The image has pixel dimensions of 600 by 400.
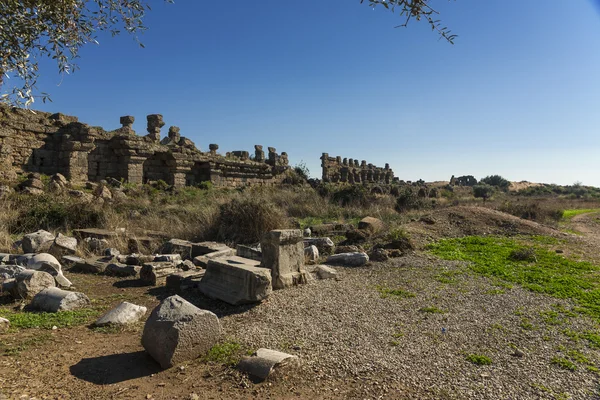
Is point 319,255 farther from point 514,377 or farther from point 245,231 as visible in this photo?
point 514,377

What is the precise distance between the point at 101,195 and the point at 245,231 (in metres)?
5.54

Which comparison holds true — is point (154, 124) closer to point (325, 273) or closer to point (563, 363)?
point (325, 273)

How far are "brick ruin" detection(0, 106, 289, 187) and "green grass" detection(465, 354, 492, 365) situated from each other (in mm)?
13877

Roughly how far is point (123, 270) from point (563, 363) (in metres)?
6.31

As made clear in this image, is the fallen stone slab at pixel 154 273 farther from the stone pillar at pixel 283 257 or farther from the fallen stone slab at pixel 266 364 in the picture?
the fallen stone slab at pixel 266 364

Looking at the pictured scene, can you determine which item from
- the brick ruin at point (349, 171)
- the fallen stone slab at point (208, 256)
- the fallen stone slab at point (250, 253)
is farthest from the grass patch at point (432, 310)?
the brick ruin at point (349, 171)

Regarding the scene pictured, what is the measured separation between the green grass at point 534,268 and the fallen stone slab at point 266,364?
3.93m

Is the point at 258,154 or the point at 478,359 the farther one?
the point at 258,154

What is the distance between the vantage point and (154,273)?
6461mm

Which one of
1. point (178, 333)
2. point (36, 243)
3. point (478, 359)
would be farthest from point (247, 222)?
point (478, 359)

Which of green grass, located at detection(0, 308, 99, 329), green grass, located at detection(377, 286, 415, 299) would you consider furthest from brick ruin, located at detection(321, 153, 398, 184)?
green grass, located at detection(0, 308, 99, 329)

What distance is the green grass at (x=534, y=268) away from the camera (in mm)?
6000

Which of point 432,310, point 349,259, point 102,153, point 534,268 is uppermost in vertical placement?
point 102,153

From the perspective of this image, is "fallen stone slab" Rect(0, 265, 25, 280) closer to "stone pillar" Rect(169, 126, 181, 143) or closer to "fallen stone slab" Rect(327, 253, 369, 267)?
"fallen stone slab" Rect(327, 253, 369, 267)
